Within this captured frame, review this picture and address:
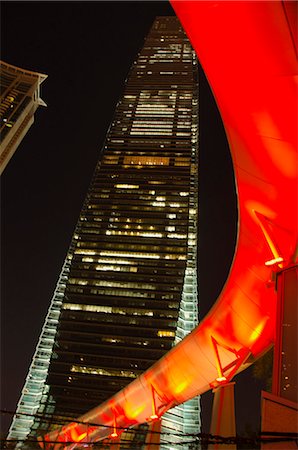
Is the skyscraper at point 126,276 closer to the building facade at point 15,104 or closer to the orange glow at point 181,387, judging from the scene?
the building facade at point 15,104

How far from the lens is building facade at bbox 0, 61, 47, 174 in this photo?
6557 cm

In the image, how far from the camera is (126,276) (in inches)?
3361

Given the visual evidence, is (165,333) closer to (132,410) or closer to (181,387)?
(132,410)

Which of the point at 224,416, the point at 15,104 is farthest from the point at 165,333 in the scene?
the point at 224,416

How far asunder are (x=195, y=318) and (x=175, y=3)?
83.2 meters

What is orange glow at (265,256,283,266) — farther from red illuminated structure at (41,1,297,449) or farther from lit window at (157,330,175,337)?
lit window at (157,330,175,337)

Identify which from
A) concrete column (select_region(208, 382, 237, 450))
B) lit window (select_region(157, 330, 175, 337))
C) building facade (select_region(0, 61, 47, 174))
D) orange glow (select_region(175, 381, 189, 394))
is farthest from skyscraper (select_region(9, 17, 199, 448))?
concrete column (select_region(208, 382, 237, 450))

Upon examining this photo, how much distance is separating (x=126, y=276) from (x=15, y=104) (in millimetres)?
40565

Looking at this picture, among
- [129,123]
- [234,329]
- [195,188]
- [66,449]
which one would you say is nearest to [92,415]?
[66,449]

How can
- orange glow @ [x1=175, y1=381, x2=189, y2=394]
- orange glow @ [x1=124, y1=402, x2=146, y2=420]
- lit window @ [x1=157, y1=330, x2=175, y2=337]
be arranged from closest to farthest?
1. orange glow @ [x1=175, y1=381, x2=189, y2=394]
2. orange glow @ [x1=124, y1=402, x2=146, y2=420]
3. lit window @ [x1=157, y1=330, x2=175, y2=337]

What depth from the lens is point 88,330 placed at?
3115 inches

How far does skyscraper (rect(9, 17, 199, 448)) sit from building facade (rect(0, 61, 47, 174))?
2716cm

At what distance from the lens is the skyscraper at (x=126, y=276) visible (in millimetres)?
72812

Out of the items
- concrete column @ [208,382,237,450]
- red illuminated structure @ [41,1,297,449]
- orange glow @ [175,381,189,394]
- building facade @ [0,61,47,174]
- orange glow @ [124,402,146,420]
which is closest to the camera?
red illuminated structure @ [41,1,297,449]
